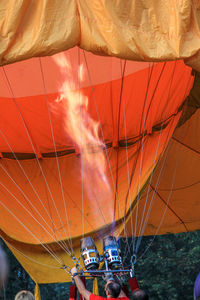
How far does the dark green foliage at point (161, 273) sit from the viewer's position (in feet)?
33.7

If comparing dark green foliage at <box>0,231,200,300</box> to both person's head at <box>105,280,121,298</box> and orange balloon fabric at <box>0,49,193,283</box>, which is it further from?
person's head at <box>105,280,121,298</box>

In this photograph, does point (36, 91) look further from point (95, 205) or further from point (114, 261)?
point (114, 261)

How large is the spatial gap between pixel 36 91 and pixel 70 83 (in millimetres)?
395

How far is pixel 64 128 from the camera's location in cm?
513

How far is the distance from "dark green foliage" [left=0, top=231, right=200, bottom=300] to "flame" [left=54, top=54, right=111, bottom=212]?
5433 millimetres

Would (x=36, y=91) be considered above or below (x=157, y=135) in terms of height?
above

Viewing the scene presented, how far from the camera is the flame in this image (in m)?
4.91

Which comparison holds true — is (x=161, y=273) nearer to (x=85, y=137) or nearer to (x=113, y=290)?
(x=85, y=137)

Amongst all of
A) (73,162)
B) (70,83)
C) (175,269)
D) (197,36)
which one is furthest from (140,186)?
(175,269)

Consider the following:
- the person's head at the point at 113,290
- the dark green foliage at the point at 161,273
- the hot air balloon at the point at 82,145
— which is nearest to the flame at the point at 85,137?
the hot air balloon at the point at 82,145

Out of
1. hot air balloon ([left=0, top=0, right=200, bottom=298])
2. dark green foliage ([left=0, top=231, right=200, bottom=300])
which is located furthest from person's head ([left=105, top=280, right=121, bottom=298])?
dark green foliage ([left=0, top=231, right=200, bottom=300])

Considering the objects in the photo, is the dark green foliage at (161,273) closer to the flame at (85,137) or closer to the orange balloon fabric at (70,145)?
the orange balloon fabric at (70,145)

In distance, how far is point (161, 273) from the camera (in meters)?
10.6

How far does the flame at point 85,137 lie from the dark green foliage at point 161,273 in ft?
17.8
